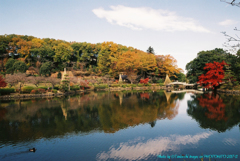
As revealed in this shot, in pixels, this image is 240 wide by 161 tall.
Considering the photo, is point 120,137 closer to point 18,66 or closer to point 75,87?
point 75,87

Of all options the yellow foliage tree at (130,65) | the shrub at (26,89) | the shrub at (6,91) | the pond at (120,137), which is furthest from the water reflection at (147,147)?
the yellow foliage tree at (130,65)

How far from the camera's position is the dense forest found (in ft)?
137

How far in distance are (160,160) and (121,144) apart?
1.92m

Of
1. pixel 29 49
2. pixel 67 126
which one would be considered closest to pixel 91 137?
pixel 67 126

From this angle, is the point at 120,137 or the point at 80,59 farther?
the point at 80,59

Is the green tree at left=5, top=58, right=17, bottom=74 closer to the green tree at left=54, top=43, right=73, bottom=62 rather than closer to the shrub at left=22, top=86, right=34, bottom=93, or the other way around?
the green tree at left=54, top=43, right=73, bottom=62

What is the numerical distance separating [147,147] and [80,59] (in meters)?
44.4

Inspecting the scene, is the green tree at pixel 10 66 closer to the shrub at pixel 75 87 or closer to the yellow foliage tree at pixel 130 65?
the shrub at pixel 75 87

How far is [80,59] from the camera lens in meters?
48.2

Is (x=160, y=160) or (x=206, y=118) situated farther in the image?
(x=206, y=118)

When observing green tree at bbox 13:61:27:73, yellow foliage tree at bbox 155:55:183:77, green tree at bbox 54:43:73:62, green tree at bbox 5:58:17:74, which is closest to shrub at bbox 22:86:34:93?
green tree at bbox 13:61:27:73

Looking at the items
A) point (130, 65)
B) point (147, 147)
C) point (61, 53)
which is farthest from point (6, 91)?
point (130, 65)

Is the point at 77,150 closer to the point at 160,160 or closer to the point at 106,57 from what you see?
the point at 160,160

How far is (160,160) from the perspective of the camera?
5723mm
